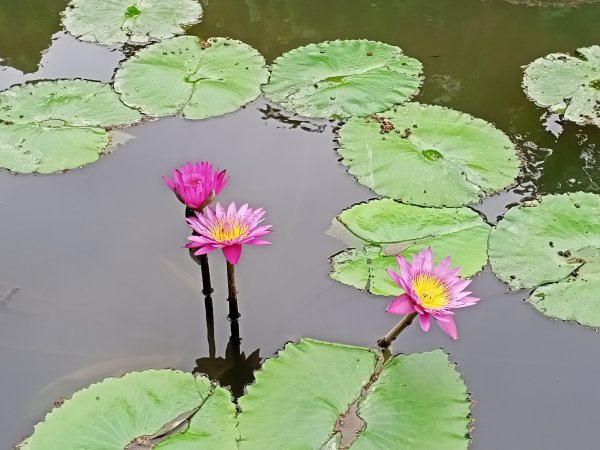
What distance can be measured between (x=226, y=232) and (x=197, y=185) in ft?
0.71

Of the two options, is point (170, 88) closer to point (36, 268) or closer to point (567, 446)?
point (36, 268)

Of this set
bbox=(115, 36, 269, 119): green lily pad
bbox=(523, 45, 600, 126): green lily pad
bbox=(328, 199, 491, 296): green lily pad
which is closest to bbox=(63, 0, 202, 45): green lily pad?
bbox=(115, 36, 269, 119): green lily pad

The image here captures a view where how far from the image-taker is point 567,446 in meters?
2.18

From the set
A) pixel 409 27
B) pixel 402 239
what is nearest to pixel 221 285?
pixel 402 239

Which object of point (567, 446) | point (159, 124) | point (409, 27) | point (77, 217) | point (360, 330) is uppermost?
point (409, 27)

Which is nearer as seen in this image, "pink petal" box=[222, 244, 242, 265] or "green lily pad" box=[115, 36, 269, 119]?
"pink petal" box=[222, 244, 242, 265]

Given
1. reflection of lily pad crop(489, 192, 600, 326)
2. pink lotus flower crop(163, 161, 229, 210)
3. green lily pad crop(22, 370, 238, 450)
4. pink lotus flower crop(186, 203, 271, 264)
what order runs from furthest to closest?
reflection of lily pad crop(489, 192, 600, 326) < pink lotus flower crop(163, 161, 229, 210) < pink lotus flower crop(186, 203, 271, 264) < green lily pad crop(22, 370, 238, 450)

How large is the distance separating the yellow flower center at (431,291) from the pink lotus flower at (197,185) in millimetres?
794

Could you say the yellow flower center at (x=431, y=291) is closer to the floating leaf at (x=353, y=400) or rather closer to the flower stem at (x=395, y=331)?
the flower stem at (x=395, y=331)

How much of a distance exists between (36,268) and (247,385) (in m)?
1.13

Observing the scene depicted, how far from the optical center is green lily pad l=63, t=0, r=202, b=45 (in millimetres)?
4309

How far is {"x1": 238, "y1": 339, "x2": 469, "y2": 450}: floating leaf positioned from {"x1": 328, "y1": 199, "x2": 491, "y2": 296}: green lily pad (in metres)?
0.39

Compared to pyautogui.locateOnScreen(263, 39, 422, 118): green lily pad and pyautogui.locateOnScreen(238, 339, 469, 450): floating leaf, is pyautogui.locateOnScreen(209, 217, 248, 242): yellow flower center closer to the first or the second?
pyautogui.locateOnScreen(238, 339, 469, 450): floating leaf

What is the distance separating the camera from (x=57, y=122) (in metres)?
3.52
